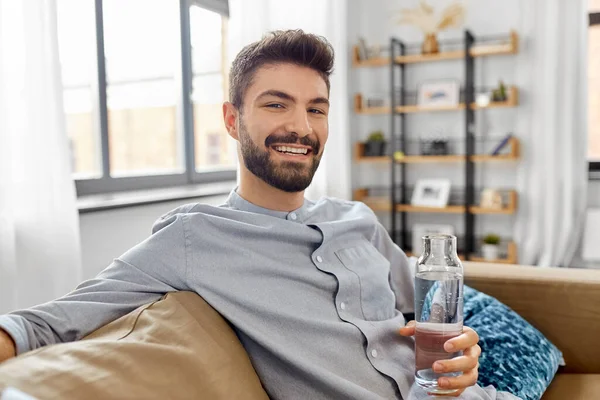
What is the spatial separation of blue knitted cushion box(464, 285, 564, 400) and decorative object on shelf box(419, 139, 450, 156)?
2.45m

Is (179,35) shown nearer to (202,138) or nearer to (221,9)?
(221,9)

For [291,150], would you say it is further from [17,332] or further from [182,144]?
[182,144]

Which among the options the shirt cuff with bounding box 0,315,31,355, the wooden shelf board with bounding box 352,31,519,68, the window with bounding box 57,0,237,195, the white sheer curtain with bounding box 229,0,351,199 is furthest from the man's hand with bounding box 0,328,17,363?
the wooden shelf board with bounding box 352,31,519,68

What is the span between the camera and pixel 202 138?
392 centimetres

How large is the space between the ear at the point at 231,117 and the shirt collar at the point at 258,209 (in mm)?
139

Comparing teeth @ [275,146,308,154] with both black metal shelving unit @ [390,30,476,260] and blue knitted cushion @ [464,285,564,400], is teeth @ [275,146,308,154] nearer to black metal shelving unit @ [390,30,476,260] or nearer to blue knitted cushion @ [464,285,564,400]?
blue knitted cushion @ [464,285,564,400]

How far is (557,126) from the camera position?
379 centimetres

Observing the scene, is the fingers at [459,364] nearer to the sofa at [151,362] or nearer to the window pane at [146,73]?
the sofa at [151,362]

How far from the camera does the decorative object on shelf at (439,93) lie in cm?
404

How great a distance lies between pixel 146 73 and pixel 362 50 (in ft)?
4.94

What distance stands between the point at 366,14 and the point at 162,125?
5.76 ft

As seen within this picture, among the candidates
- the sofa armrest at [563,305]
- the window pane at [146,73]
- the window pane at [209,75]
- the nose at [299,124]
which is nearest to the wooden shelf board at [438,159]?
the window pane at [209,75]

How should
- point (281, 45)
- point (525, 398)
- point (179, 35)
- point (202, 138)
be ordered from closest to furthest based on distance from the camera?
point (281, 45) < point (525, 398) < point (179, 35) < point (202, 138)

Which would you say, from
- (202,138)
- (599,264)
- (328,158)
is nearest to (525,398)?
(328,158)
